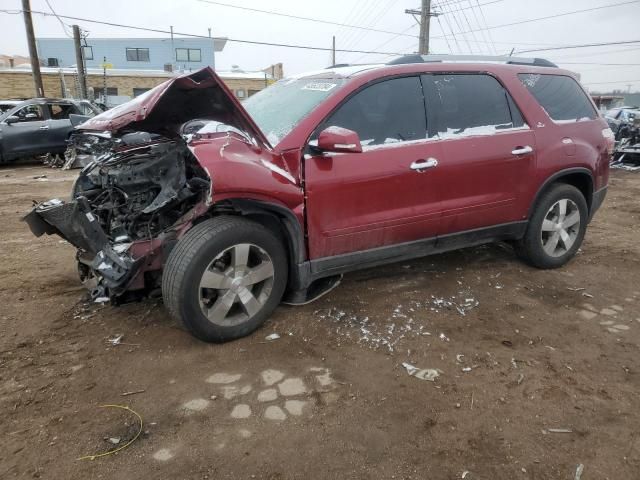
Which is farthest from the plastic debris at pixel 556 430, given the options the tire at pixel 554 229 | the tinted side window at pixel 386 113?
the tire at pixel 554 229

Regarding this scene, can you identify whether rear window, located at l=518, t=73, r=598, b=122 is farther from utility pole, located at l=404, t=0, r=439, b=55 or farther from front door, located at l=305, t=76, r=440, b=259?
utility pole, located at l=404, t=0, r=439, b=55

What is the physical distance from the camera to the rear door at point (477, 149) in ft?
11.8

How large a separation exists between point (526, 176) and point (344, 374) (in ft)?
7.88

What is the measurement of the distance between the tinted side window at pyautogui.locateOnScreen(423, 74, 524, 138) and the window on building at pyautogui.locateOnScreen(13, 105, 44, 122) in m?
11.5

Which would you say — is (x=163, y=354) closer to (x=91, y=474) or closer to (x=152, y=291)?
(x=152, y=291)

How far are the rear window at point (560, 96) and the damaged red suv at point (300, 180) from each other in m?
0.02

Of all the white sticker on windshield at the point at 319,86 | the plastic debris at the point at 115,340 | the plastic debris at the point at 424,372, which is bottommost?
the plastic debris at the point at 424,372

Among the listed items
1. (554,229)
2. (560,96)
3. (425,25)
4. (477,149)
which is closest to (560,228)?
(554,229)

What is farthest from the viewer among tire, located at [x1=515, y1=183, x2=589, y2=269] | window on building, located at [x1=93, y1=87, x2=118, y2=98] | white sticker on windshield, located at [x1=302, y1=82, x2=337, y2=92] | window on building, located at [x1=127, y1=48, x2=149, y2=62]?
window on building, located at [x1=127, y1=48, x2=149, y2=62]

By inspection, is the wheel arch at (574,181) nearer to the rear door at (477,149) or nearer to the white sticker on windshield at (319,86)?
the rear door at (477,149)

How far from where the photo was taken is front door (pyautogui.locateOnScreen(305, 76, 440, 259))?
3182 millimetres

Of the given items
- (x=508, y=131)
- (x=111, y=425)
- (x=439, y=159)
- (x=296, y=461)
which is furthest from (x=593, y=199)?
(x=111, y=425)

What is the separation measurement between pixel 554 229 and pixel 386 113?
2.07 meters

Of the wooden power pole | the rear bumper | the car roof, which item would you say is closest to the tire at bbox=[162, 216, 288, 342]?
the car roof
